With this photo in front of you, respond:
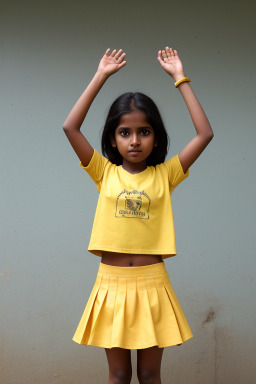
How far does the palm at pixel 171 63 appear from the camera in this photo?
2.42m

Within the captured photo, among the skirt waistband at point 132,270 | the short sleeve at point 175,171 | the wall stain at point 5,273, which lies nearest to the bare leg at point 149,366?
the skirt waistband at point 132,270

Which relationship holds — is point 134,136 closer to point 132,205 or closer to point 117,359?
point 132,205

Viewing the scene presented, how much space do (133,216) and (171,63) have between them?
0.69 m

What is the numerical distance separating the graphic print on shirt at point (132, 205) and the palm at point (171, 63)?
1.79 feet

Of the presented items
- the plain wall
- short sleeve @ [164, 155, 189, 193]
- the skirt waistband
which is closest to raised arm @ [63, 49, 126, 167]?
short sleeve @ [164, 155, 189, 193]

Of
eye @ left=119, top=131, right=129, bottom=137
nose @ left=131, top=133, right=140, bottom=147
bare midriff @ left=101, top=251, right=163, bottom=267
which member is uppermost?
eye @ left=119, top=131, right=129, bottom=137

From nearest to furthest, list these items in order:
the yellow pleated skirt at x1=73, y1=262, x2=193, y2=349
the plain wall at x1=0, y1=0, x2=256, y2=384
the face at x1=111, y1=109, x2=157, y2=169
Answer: the yellow pleated skirt at x1=73, y1=262, x2=193, y2=349 < the face at x1=111, y1=109, x2=157, y2=169 < the plain wall at x1=0, y1=0, x2=256, y2=384

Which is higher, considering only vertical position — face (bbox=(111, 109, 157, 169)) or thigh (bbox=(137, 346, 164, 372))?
face (bbox=(111, 109, 157, 169))

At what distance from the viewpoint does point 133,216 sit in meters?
2.38

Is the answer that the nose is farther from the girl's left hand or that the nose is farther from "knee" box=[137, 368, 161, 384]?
"knee" box=[137, 368, 161, 384]

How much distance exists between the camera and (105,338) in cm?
233

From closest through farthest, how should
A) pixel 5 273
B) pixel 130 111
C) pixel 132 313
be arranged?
pixel 132 313, pixel 130 111, pixel 5 273

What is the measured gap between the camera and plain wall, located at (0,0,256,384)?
3.54 m

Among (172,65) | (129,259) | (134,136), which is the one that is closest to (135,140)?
(134,136)
